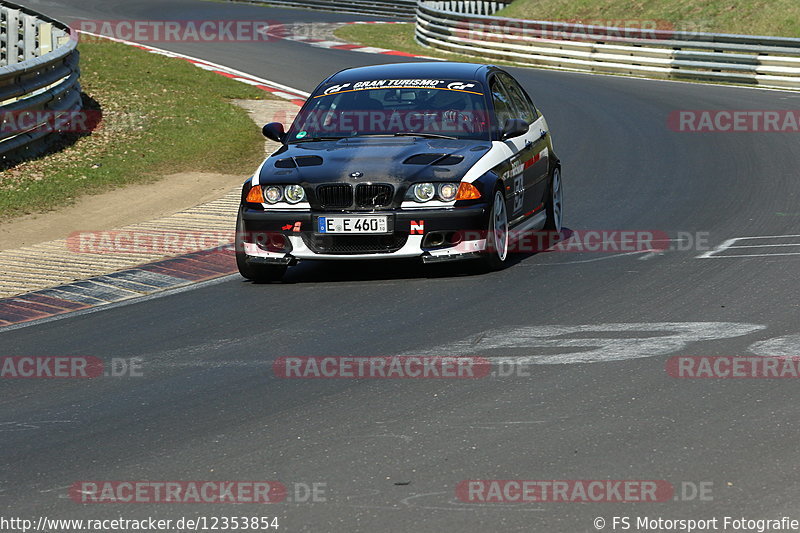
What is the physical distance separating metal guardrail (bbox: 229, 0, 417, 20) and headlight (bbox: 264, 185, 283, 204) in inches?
1355

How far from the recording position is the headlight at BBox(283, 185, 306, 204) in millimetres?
9648

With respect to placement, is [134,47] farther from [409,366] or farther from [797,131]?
[409,366]

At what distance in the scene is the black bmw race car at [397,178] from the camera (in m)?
9.49

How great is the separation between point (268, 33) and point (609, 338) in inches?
1164

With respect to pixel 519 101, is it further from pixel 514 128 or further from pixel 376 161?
pixel 376 161

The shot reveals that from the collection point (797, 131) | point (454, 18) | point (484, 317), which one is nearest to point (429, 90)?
point (484, 317)

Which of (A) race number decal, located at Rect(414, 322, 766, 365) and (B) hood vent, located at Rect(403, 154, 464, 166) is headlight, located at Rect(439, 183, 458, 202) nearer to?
(B) hood vent, located at Rect(403, 154, 464, 166)

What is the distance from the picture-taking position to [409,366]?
711cm
